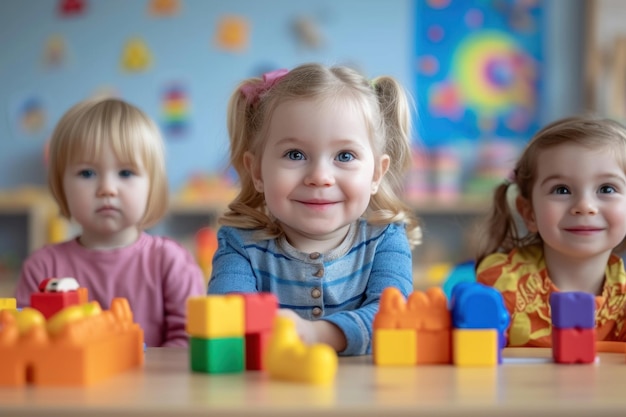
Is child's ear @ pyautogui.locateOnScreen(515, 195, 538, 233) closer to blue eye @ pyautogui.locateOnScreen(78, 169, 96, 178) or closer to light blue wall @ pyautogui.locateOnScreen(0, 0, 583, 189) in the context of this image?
blue eye @ pyautogui.locateOnScreen(78, 169, 96, 178)

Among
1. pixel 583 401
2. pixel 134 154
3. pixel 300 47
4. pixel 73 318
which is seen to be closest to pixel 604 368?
pixel 583 401

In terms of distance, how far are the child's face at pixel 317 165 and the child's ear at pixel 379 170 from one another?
0.10 metres

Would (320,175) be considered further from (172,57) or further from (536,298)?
(172,57)

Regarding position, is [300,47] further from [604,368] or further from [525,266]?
[604,368]

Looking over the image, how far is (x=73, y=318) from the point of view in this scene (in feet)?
3.16

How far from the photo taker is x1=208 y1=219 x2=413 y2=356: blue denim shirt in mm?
1388

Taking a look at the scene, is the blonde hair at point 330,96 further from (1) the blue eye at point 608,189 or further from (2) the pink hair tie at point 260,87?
(1) the blue eye at point 608,189

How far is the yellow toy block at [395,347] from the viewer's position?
40.6 inches

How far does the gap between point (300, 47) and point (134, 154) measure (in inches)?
119

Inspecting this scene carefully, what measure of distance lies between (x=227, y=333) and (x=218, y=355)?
1.1 inches

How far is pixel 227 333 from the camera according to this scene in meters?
0.98

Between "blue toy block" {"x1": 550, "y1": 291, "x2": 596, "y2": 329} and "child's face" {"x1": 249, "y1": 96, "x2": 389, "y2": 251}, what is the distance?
1.28ft

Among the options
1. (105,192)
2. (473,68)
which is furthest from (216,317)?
(473,68)

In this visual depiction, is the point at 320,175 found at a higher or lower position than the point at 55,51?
lower
